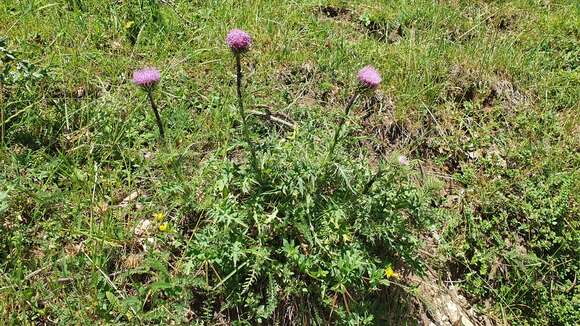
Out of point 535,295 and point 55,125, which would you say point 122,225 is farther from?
point 535,295

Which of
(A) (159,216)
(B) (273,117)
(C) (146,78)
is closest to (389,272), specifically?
(A) (159,216)

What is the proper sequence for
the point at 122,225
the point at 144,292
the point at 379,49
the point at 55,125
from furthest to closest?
the point at 379,49 → the point at 55,125 → the point at 122,225 → the point at 144,292

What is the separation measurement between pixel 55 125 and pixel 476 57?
119 inches

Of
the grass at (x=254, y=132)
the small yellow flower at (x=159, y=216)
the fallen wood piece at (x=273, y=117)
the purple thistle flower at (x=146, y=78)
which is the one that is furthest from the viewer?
the fallen wood piece at (x=273, y=117)

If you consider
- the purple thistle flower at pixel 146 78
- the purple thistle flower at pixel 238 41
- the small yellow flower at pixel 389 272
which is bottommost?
the small yellow flower at pixel 389 272

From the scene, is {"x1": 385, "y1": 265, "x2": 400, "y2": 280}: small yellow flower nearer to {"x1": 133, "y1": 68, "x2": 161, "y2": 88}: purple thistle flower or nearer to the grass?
the grass

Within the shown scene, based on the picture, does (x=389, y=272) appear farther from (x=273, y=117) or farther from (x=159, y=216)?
(x=273, y=117)

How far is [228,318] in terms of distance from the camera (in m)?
2.57

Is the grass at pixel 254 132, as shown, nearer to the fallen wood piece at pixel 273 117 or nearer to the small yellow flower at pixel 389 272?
the fallen wood piece at pixel 273 117

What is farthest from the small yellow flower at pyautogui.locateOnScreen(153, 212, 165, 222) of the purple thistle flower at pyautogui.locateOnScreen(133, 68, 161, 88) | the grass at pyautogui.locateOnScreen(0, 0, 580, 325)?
the purple thistle flower at pyautogui.locateOnScreen(133, 68, 161, 88)

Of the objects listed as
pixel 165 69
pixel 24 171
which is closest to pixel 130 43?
pixel 165 69

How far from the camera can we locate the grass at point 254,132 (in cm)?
260

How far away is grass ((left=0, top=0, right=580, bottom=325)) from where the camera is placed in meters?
2.60

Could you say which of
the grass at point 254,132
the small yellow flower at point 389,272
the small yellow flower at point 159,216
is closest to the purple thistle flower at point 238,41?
the grass at point 254,132
